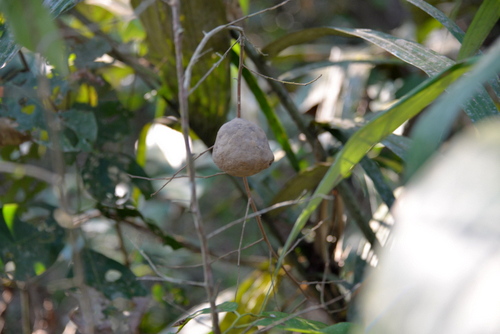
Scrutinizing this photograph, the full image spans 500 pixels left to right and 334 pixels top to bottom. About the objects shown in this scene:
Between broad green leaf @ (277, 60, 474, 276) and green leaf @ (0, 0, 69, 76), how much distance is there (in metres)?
0.18

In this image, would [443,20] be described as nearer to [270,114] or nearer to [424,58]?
[424,58]

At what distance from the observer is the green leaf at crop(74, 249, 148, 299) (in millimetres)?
604

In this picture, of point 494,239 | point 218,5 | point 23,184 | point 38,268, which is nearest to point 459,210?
point 494,239

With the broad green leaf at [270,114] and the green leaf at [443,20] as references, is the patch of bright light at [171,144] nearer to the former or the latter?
the broad green leaf at [270,114]

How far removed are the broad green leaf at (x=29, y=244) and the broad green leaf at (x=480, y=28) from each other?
517 millimetres

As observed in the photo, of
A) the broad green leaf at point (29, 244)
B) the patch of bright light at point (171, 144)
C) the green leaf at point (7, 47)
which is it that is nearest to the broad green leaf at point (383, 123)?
the green leaf at point (7, 47)

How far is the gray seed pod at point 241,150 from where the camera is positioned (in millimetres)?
339

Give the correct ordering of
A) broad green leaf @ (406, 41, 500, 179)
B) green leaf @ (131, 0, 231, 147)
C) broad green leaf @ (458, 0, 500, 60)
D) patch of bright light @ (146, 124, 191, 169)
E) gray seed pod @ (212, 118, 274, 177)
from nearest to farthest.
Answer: broad green leaf @ (406, 41, 500, 179) < gray seed pod @ (212, 118, 274, 177) < broad green leaf @ (458, 0, 500, 60) < green leaf @ (131, 0, 231, 147) < patch of bright light @ (146, 124, 191, 169)

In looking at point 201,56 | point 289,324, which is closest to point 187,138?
point 289,324

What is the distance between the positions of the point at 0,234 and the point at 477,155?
0.56 metres

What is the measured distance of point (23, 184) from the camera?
77 cm

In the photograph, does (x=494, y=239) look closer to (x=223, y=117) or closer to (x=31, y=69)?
(x=223, y=117)

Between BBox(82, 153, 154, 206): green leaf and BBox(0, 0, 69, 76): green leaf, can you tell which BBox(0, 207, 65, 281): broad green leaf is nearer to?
BBox(82, 153, 154, 206): green leaf

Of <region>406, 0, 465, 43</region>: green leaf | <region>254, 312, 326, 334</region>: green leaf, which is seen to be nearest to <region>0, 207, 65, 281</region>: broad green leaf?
<region>254, 312, 326, 334</region>: green leaf
